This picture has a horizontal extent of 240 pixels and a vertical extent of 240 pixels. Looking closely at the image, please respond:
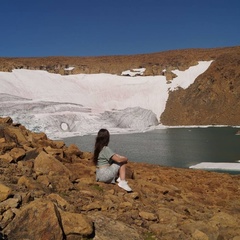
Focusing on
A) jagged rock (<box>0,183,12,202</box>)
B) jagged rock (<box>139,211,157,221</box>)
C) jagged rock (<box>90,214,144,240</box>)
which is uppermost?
jagged rock (<box>0,183,12,202</box>)

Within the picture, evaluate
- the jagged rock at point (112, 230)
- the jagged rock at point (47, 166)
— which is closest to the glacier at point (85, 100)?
the jagged rock at point (47, 166)

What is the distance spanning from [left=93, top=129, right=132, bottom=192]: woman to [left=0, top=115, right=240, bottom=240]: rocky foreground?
0.57 ft

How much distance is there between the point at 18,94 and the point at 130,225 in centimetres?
6864

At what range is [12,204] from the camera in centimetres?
556

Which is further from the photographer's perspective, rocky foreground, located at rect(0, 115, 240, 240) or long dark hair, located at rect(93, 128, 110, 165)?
long dark hair, located at rect(93, 128, 110, 165)

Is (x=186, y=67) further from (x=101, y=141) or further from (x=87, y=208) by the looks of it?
(x=87, y=208)

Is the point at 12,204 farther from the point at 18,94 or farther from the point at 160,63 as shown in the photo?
the point at 160,63

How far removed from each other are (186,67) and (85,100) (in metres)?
28.5

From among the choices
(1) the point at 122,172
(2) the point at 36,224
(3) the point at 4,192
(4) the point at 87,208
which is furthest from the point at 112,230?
(1) the point at 122,172

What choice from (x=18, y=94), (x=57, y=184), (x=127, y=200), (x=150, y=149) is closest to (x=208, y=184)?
(x=127, y=200)

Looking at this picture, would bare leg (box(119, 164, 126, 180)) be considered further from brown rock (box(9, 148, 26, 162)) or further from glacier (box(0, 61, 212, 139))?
glacier (box(0, 61, 212, 139))

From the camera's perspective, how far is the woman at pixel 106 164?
7.91 meters

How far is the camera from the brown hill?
6706 centimetres

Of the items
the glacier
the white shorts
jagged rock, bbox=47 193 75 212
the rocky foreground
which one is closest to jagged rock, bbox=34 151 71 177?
the rocky foreground
